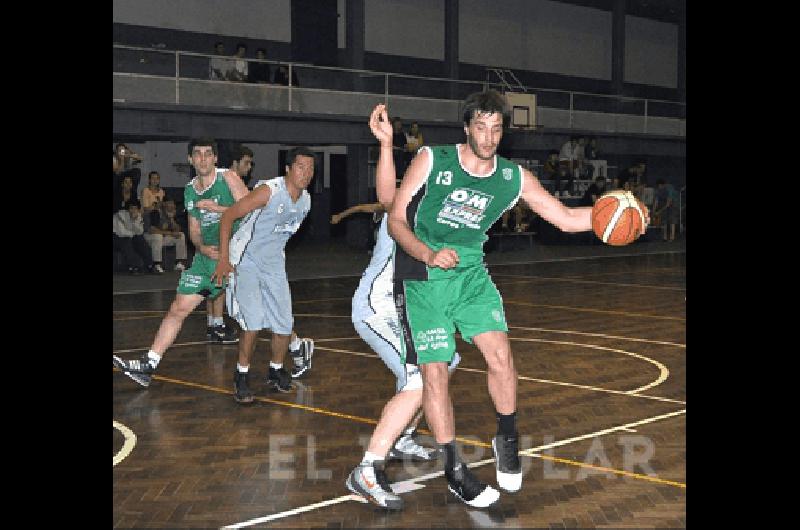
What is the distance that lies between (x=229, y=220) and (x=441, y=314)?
2.62 meters

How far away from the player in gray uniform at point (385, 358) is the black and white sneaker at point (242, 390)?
173 cm

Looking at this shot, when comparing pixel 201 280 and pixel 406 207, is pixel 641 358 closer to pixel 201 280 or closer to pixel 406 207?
pixel 201 280

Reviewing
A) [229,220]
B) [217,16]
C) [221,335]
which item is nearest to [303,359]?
[229,220]

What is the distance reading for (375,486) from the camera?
505cm

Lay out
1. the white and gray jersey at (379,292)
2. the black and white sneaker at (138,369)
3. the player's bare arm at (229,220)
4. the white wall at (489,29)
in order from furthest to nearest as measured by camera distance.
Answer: the white wall at (489,29) → the black and white sneaker at (138,369) → the player's bare arm at (229,220) → the white and gray jersey at (379,292)

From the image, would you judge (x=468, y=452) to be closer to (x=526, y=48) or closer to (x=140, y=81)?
(x=140, y=81)

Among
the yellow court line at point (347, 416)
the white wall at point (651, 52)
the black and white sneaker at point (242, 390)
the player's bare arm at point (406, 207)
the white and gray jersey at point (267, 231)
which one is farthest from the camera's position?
the white wall at point (651, 52)

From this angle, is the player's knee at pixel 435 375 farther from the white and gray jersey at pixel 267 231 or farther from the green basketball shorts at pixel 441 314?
the white and gray jersey at pixel 267 231

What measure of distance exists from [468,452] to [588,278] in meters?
11.5

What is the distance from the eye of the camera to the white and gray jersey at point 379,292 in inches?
232

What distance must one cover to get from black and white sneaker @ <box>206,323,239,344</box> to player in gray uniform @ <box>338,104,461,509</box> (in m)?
4.49

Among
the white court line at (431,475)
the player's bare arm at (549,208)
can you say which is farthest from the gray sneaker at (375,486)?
the player's bare arm at (549,208)
